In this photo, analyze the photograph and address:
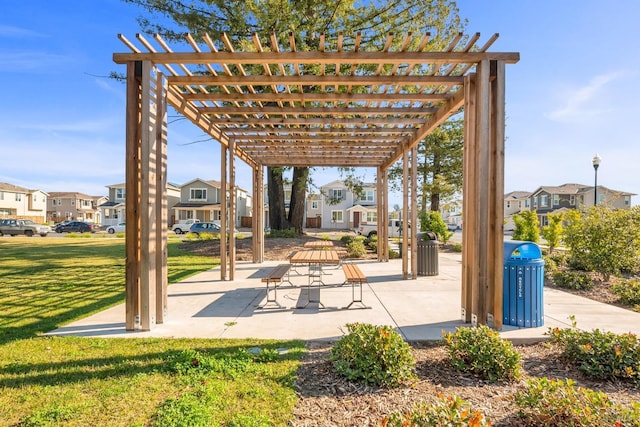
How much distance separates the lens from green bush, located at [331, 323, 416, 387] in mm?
3096

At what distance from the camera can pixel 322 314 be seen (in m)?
5.63

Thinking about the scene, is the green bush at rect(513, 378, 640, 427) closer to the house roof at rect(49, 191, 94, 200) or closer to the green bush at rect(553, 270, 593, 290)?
the green bush at rect(553, 270, 593, 290)

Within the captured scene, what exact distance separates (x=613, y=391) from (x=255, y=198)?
10.4m

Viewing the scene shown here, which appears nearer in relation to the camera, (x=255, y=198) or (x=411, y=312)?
(x=411, y=312)

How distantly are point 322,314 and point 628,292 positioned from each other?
6.19 meters

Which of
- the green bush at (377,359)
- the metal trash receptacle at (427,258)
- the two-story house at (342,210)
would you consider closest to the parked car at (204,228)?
the two-story house at (342,210)

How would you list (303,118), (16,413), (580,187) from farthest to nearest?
(580,187), (303,118), (16,413)

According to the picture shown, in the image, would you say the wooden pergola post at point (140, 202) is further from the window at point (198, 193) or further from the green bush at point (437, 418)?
the window at point (198, 193)

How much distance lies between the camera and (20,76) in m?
15.5

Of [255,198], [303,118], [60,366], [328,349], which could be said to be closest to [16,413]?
[60,366]

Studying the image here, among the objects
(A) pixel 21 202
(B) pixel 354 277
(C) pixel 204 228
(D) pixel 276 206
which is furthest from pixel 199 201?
(B) pixel 354 277

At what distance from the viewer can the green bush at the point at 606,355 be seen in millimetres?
3191

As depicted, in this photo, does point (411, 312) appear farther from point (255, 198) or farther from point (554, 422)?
point (255, 198)

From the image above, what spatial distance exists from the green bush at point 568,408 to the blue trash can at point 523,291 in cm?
262
